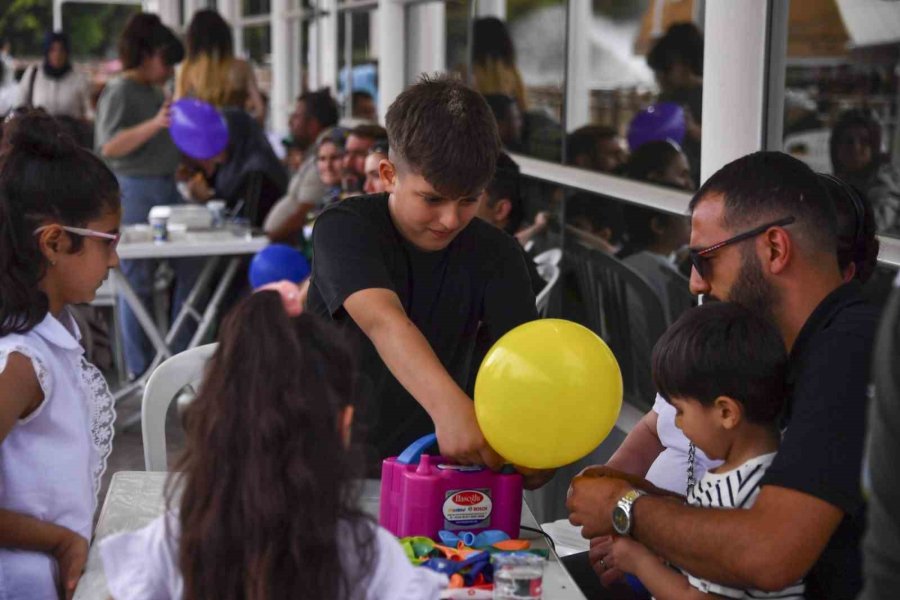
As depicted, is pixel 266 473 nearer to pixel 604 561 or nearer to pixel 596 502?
pixel 596 502

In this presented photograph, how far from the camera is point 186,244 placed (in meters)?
5.38

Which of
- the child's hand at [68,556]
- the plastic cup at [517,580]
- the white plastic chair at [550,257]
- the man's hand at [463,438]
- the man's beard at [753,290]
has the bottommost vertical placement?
the child's hand at [68,556]

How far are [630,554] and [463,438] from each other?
33 cm

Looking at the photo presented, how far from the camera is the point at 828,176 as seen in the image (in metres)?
2.07

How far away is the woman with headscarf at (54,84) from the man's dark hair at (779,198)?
7.99 metres

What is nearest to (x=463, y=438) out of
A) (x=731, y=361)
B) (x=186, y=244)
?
(x=731, y=361)

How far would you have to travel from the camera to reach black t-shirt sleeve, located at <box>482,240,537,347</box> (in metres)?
2.33

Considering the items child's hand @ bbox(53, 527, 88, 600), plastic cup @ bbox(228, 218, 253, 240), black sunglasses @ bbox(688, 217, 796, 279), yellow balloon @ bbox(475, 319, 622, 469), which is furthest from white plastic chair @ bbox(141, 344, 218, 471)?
plastic cup @ bbox(228, 218, 253, 240)

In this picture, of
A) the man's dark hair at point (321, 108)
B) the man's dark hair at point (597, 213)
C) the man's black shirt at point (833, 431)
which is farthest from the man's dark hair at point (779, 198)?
the man's dark hair at point (321, 108)

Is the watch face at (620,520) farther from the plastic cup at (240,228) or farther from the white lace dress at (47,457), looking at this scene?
the plastic cup at (240,228)

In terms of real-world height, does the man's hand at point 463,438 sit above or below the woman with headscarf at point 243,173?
below

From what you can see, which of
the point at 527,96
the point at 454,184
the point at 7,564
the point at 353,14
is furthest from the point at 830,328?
the point at 353,14

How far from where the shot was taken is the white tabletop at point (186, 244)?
209 inches

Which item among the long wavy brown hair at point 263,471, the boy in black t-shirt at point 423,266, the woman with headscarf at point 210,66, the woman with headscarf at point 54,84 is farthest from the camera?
the woman with headscarf at point 54,84
